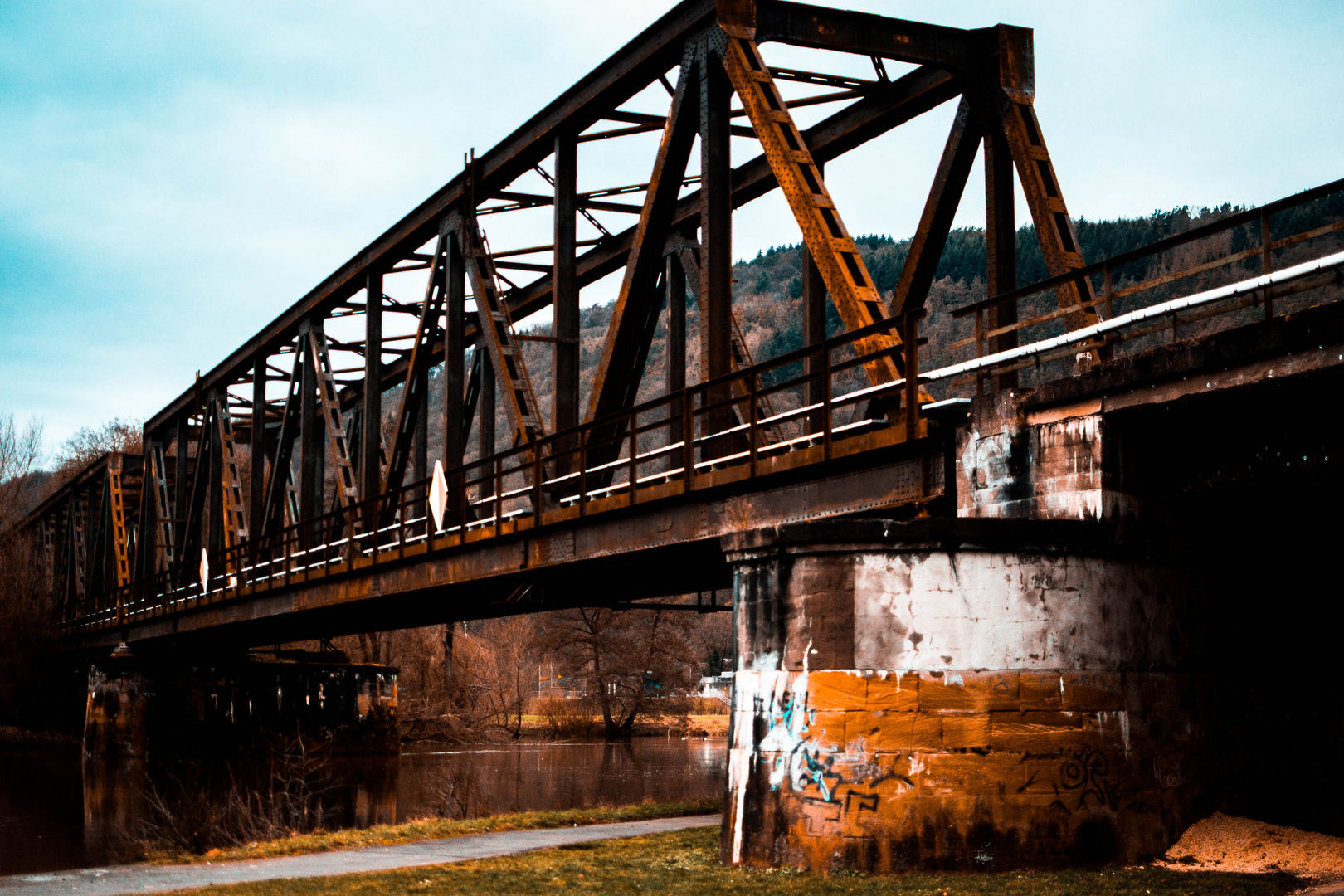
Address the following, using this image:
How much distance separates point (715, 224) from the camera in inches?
731

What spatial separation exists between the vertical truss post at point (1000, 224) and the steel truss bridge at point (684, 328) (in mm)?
40

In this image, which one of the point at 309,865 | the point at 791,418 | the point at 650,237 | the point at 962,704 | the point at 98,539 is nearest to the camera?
the point at 962,704

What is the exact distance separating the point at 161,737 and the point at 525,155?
29.1 metres

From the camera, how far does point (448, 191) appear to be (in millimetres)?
26828

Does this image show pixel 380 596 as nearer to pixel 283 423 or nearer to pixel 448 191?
pixel 448 191

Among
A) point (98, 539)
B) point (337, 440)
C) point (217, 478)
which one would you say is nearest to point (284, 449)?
point (337, 440)

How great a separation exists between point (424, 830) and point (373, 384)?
15268mm

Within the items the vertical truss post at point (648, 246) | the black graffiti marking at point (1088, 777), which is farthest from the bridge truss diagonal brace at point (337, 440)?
the black graffiti marking at point (1088, 777)

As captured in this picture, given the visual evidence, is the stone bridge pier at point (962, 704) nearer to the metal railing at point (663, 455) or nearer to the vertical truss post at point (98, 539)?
the metal railing at point (663, 455)

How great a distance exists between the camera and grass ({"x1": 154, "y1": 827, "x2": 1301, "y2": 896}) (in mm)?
10148

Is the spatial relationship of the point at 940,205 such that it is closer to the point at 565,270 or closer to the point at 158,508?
the point at 565,270

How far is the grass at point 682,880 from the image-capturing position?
10.1 m

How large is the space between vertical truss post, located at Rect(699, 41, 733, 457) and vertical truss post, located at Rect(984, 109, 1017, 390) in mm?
3512

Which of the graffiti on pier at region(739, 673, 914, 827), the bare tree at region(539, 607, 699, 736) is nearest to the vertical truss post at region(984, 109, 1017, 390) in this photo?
the graffiti on pier at region(739, 673, 914, 827)
